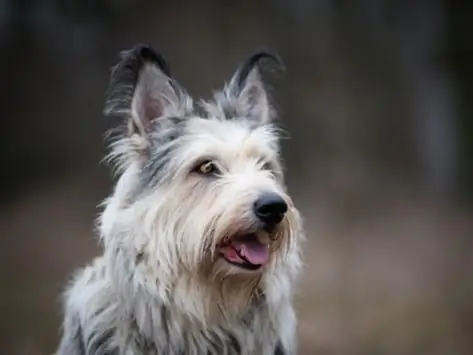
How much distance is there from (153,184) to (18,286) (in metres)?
2.03

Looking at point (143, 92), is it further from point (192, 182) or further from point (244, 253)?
point (244, 253)

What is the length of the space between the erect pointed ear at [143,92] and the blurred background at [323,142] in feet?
5.79

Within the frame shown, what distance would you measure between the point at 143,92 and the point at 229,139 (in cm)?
28

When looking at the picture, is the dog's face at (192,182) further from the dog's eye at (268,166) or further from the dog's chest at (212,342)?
the dog's chest at (212,342)

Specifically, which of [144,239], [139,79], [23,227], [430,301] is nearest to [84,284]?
[144,239]

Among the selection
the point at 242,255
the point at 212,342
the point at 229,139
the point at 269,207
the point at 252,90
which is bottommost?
the point at 212,342

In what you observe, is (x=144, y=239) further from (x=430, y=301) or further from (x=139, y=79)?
(x=430, y=301)

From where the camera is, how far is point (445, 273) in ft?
15.2

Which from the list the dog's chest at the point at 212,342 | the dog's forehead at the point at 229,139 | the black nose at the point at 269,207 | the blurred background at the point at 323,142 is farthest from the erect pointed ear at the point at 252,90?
the blurred background at the point at 323,142

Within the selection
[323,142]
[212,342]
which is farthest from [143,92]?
[323,142]

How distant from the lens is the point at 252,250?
8.58 feet

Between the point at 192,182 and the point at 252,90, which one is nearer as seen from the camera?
the point at 192,182

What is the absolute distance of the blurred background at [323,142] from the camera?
4.55m

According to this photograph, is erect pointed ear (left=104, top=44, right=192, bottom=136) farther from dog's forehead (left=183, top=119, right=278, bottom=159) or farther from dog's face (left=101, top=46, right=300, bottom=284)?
dog's forehead (left=183, top=119, right=278, bottom=159)
